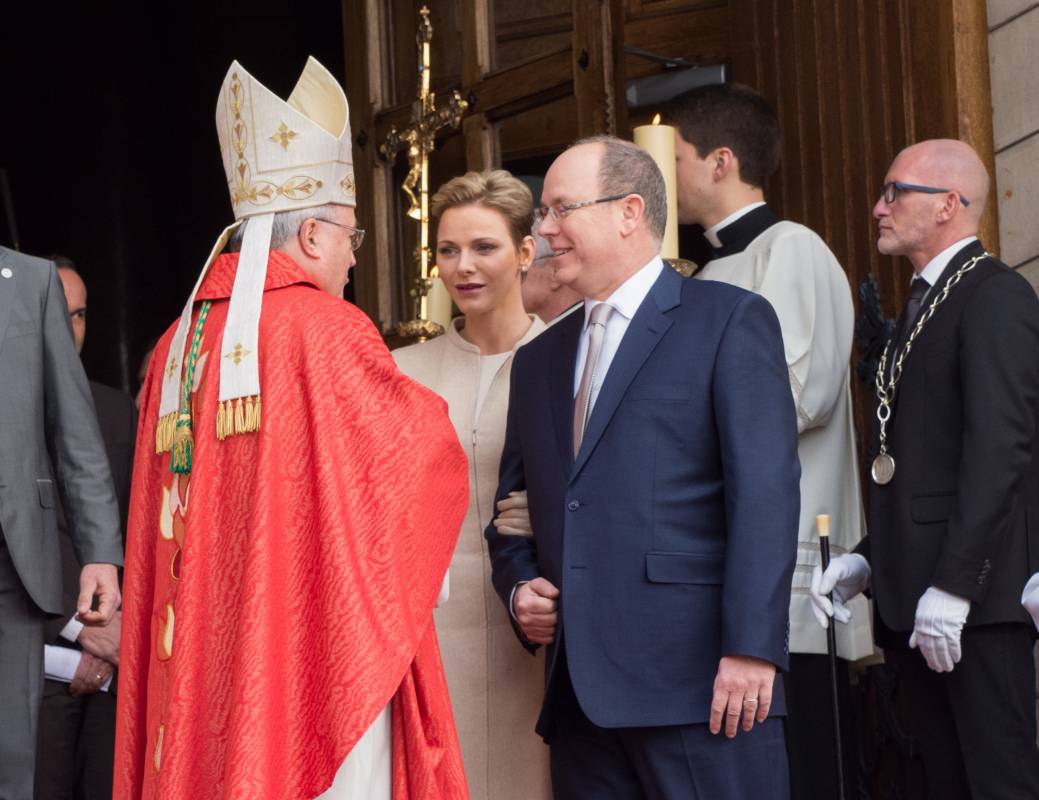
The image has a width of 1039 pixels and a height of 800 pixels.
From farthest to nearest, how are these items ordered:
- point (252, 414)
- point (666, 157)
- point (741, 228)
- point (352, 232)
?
point (741, 228), point (666, 157), point (352, 232), point (252, 414)

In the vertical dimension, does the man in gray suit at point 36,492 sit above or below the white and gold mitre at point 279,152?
below

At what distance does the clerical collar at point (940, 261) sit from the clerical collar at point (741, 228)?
0.74 metres

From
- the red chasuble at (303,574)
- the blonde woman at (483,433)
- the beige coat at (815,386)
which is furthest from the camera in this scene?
the beige coat at (815,386)

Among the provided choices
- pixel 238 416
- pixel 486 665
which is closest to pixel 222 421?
pixel 238 416

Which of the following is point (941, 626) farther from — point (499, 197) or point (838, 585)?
point (499, 197)

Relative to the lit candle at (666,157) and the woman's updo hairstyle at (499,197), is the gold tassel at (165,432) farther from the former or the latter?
the lit candle at (666,157)

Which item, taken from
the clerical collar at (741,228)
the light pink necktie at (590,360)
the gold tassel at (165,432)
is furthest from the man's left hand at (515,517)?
the clerical collar at (741,228)

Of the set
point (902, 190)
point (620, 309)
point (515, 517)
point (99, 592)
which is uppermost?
point (902, 190)

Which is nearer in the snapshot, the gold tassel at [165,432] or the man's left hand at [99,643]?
the gold tassel at [165,432]

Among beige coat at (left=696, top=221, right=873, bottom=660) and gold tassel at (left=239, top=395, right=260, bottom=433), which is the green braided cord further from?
beige coat at (left=696, top=221, right=873, bottom=660)

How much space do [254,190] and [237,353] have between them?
0.40 meters

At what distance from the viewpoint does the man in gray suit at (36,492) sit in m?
3.37

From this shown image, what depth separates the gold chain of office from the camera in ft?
12.2

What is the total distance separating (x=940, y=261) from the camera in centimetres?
381
